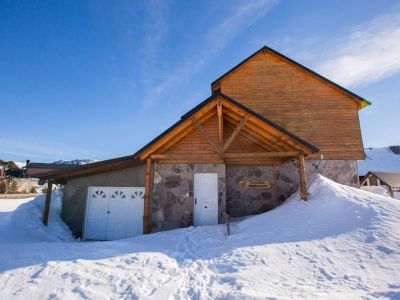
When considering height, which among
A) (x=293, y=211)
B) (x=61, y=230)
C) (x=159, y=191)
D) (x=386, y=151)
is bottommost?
(x=61, y=230)

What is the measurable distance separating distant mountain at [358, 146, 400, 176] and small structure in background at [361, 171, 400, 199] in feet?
64.2

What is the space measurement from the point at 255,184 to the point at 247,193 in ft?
2.05

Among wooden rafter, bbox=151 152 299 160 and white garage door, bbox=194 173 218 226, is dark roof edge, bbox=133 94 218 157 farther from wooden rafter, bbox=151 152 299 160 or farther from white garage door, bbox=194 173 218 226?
white garage door, bbox=194 173 218 226

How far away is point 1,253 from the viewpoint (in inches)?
210

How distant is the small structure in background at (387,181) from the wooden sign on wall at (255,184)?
2029 centimetres

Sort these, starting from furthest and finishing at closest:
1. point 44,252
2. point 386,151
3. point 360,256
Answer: point 386,151 < point 44,252 < point 360,256

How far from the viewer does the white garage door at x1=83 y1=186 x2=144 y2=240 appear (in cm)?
1077

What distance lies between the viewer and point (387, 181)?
24.4 meters

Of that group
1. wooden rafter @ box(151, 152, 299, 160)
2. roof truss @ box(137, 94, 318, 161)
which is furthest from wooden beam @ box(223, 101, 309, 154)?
wooden rafter @ box(151, 152, 299, 160)

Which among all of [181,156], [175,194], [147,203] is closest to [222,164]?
[181,156]

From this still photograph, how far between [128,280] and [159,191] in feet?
20.2

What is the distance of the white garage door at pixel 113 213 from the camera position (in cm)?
1077

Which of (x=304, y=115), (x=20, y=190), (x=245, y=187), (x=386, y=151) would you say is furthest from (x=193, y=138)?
(x=386, y=151)

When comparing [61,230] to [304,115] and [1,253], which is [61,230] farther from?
[304,115]
